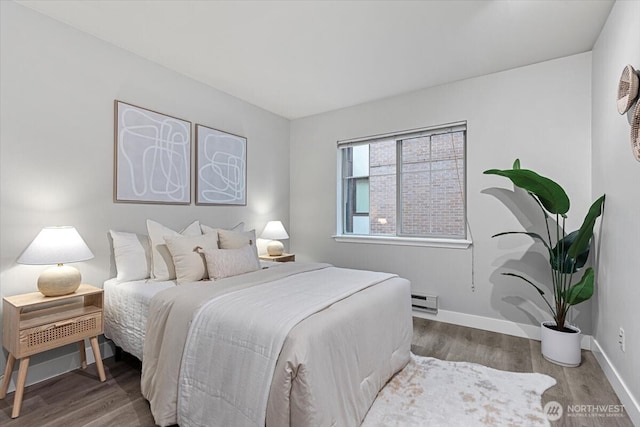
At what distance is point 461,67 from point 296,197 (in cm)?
264

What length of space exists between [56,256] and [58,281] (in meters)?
0.18

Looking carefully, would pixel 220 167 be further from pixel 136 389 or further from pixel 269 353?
pixel 269 353

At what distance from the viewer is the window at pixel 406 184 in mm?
3512

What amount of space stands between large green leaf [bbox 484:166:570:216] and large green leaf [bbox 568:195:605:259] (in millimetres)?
190

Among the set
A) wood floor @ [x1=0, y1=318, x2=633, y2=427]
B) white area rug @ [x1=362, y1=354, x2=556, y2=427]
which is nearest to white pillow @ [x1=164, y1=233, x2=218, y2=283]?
wood floor @ [x1=0, y1=318, x2=633, y2=427]

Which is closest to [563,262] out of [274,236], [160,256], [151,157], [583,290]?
[583,290]

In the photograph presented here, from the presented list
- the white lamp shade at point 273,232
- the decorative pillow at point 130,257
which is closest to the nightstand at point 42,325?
the decorative pillow at point 130,257

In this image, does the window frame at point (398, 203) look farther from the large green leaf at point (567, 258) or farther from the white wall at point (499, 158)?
the large green leaf at point (567, 258)

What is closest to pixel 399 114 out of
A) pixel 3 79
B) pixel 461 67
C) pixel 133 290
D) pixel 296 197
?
pixel 461 67

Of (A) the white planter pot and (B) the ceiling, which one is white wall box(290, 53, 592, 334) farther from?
(A) the white planter pot

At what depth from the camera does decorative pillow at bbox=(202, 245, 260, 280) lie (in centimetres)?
248

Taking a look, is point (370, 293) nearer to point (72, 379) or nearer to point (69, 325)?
point (69, 325)

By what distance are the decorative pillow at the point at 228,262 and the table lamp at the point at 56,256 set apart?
0.81m

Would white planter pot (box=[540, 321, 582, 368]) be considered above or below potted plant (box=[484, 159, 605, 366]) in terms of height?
below
